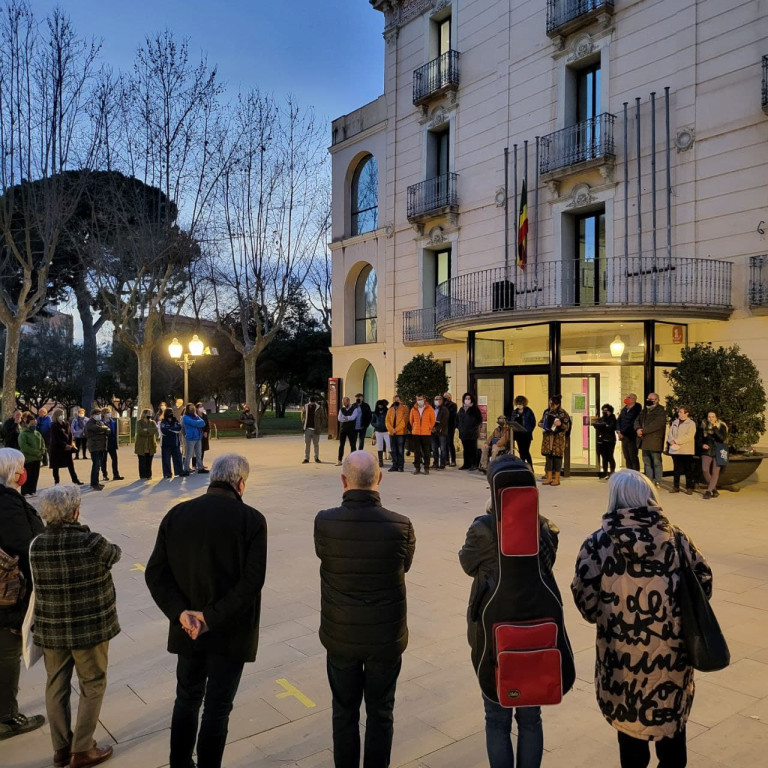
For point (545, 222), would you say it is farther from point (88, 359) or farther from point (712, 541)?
point (88, 359)

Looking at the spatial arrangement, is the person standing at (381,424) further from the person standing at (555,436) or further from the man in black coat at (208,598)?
the man in black coat at (208,598)

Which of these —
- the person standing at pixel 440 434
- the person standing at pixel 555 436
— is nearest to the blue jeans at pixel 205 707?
the person standing at pixel 555 436

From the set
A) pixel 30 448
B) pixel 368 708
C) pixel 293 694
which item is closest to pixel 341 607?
pixel 368 708

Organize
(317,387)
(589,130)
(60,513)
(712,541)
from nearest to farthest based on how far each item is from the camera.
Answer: (60,513)
(712,541)
(589,130)
(317,387)

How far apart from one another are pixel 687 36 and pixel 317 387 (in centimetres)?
2858

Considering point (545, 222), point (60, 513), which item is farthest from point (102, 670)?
point (545, 222)

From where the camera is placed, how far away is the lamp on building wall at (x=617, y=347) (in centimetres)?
1438

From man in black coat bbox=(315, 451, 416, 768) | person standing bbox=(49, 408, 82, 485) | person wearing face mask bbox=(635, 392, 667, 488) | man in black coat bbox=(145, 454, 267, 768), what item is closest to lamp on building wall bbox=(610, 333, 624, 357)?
person wearing face mask bbox=(635, 392, 667, 488)

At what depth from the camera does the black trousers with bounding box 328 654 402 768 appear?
2.93 m

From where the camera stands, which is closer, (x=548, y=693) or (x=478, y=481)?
(x=548, y=693)

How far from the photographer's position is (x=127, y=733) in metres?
3.66

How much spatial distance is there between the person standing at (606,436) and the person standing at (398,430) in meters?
4.18

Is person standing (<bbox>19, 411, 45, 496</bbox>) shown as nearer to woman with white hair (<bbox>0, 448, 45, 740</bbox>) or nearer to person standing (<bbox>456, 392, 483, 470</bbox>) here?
woman with white hair (<bbox>0, 448, 45, 740</bbox>)

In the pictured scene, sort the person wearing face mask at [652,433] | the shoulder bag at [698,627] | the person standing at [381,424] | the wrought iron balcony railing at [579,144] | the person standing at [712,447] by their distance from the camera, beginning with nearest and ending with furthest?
the shoulder bag at [698,627] → the person standing at [712,447] → the person wearing face mask at [652,433] → the wrought iron balcony railing at [579,144] → the person standing at [381,424]
